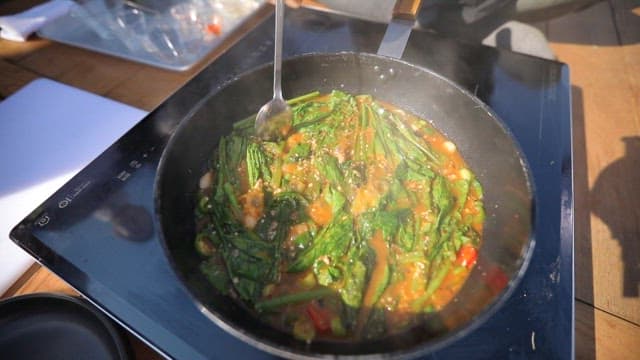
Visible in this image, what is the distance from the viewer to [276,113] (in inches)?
72.9

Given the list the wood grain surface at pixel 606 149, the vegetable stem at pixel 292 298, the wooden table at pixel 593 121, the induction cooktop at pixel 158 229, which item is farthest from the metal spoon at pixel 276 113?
the wood grain surface at pixel 606 149

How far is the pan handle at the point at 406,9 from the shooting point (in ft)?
6.96

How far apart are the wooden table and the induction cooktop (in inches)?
7.1

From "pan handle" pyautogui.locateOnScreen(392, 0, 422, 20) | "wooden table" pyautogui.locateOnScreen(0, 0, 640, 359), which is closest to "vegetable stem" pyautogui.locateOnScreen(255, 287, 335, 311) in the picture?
"wooden table" pyautogui.locateOnScreen(0, 0, 640, 359)

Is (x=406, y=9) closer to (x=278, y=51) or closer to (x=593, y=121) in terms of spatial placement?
(x=278, y=51)

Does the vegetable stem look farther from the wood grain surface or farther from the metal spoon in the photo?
the wood grain surface

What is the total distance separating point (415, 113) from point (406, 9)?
0.62 meters

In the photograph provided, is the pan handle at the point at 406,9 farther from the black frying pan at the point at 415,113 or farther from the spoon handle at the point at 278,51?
the spoon handle at the point at 278,51

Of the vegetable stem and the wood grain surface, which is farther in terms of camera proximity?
the wood grain surface

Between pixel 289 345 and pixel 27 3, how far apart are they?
3334 millimetres

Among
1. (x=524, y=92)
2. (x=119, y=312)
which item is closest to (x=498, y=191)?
(x=524, y=92)

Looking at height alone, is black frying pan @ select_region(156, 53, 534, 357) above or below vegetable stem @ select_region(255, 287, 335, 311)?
above

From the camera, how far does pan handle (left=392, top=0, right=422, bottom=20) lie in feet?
6.96

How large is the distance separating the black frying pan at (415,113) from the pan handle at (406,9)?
461 millimetres
